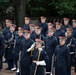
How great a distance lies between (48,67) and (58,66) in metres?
0.90

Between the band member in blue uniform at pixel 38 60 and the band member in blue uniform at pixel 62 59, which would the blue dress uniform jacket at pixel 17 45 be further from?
the band member in blue uniform at pixel 38 60

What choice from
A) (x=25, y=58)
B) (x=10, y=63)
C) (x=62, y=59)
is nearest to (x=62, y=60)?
(x=62, y=59)

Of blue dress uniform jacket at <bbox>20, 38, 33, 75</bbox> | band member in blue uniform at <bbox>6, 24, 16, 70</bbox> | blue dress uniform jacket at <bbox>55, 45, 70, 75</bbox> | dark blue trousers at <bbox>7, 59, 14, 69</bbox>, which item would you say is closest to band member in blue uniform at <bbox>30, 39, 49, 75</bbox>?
blue dress uniform jacket at <bbox>55, 45, 70, 75</bbox>

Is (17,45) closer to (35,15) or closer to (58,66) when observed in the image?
(58,66)

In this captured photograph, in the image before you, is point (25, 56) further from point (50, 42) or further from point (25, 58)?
point (50, 42)

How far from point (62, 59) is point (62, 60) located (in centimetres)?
4

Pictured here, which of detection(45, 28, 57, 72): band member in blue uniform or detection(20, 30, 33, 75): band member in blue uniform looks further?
detection(45, 28, 57, 72): band member in blue uniform

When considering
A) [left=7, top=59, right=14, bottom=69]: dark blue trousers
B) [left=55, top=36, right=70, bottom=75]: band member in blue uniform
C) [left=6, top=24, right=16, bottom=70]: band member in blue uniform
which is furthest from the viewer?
[left=7, top=59, right=14, bottom=69]: dark blue trousers

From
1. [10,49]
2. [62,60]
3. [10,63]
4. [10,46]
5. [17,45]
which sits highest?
[17,45]

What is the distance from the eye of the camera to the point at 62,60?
13.2 m

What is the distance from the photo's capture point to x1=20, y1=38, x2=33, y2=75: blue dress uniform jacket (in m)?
13.4

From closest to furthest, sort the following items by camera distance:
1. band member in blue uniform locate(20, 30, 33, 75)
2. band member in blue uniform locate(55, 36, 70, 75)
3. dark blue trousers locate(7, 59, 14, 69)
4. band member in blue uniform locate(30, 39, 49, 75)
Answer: band member in blue uniform locate(30, 39, 49, 75), band member in blue uniform locate(55, 36, 70, 75), band member in blue uniform locate(20, 30, 33, 75), dark blue trousers locate(7, 59, 14, 69)

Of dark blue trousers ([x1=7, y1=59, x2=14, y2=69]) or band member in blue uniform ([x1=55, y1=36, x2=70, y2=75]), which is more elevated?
band member in blue uniform ([x1=55, y1=36, x2=70, y2=75])

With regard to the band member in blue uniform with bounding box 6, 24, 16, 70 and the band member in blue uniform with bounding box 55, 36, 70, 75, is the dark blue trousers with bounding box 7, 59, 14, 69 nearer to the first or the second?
the band member in blue uniform with bounding box 6, 24, 16, 70
